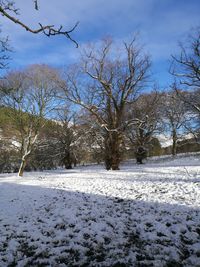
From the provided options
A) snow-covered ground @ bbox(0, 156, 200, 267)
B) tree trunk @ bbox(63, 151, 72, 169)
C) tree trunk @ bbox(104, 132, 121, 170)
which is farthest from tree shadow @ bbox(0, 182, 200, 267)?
tree trunk @ bbox(63, 151, 72, 169)

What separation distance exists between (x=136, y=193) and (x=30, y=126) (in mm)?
12130

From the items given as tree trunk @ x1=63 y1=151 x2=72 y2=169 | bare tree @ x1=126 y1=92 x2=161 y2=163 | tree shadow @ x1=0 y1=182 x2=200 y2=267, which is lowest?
tree shadow @ x1=0 y1=182 x2=200 y2=267

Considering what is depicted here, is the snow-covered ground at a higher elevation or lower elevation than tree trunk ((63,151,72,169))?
lower

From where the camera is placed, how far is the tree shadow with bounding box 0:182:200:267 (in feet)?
15.3

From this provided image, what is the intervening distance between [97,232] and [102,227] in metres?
0.29

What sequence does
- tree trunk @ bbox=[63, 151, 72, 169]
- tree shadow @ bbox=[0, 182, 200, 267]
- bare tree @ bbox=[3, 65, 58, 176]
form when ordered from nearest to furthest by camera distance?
tree shadow @ bbox=[0, 182, 200, 267] → bare tree @ bbox=[3, 65, 58, 176] → tree trunk @ bbox=[63, 151, 72, 169]

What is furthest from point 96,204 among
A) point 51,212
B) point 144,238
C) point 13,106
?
point 13,106

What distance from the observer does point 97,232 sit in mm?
5875

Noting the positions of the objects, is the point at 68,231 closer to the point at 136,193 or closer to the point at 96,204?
the point at 96,204

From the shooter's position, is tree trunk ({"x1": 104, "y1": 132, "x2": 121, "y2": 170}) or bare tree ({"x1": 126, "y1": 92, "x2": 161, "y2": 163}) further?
bare tree ({"x1": 126, "y1": 92, "x2": 161, "y2": 163})

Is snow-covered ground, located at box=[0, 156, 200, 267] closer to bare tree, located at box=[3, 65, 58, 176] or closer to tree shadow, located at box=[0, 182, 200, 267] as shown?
tree shadow, located at box=[0, 182, 200, 267]

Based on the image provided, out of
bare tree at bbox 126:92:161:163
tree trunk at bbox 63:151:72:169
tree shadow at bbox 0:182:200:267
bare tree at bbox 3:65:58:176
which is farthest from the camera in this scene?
tree trunk at bbox 63:151:72:169

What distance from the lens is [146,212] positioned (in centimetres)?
716

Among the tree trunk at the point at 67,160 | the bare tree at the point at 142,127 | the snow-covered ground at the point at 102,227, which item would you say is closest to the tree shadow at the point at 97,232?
the snow-covered ground at the point at 102,227
